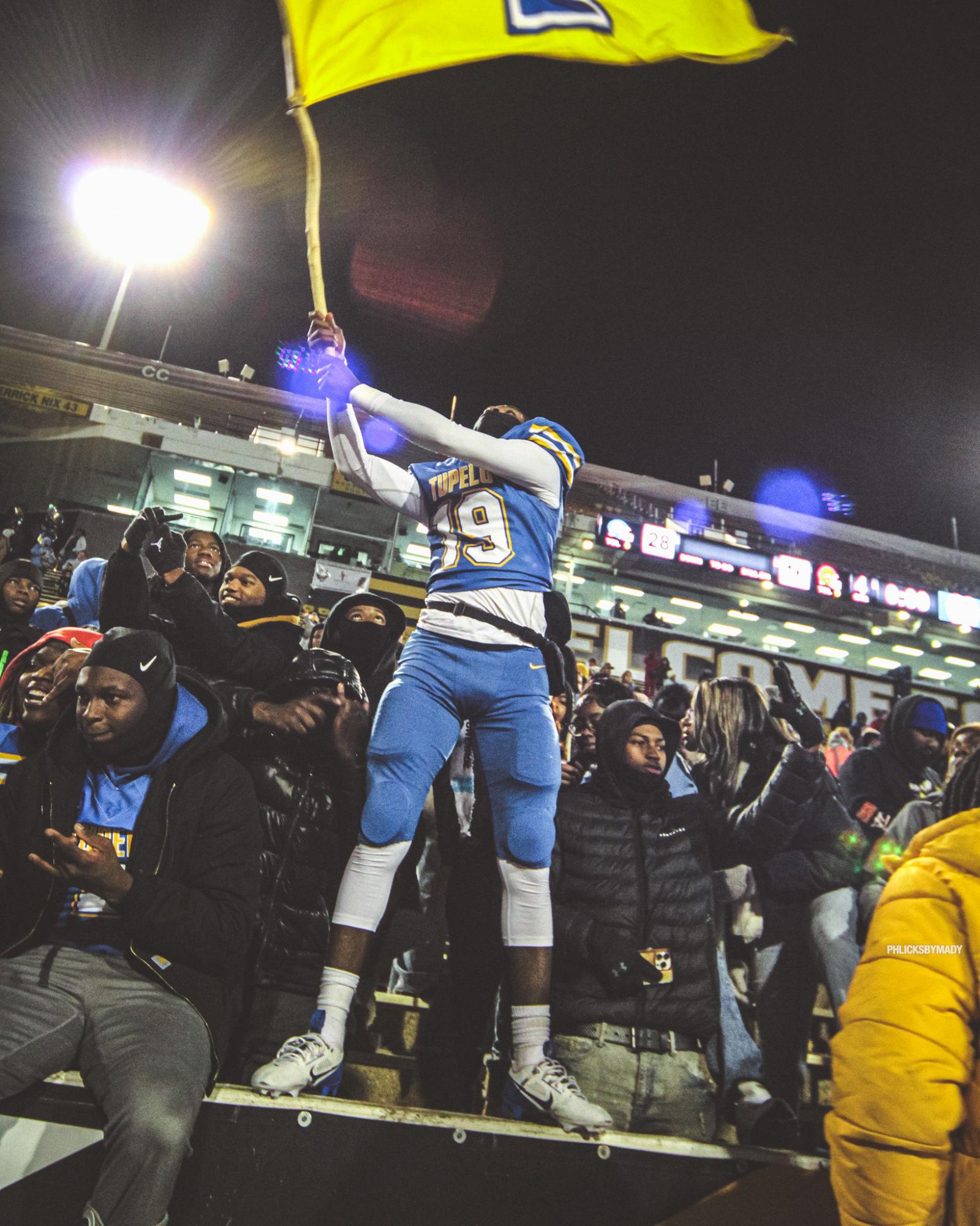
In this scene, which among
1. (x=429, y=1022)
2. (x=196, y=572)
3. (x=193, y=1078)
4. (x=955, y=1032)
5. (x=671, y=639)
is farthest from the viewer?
(x=671, y=639)

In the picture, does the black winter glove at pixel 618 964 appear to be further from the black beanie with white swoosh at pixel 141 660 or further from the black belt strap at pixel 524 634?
the black beanie with white swoosh at pixel 141 660

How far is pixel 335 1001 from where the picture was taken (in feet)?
7.91

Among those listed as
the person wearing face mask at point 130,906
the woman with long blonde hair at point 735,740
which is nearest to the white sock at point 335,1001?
the person wearing face mask at point 130,906

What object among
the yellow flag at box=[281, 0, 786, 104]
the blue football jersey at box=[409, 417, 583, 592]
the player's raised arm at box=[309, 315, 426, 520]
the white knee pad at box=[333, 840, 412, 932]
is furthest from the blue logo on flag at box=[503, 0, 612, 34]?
the white knee pad at box=[333, 840, 412, 932]

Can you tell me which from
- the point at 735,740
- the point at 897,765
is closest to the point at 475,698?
the point at 735,740

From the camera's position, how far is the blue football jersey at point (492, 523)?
3.12 m

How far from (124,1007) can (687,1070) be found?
217 cm

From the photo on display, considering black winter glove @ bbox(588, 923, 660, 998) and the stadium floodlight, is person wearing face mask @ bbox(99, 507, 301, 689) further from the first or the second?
the stadium floodlight

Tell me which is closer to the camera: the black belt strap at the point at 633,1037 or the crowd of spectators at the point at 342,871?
the crowd of spectators at the point at 342,871

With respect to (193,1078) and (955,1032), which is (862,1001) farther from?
(193,1078)

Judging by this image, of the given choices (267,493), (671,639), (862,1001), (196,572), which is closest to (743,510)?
(671,639)

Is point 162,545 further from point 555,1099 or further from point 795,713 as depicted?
point 795,713

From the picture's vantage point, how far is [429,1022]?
3574 millimetres

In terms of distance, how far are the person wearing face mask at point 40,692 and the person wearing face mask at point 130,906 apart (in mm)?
596
